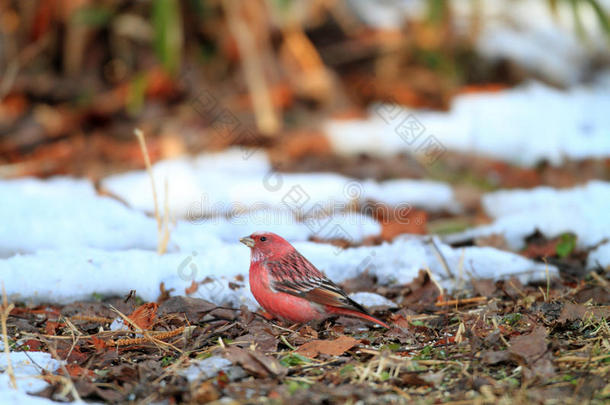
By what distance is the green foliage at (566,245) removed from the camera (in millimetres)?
4078

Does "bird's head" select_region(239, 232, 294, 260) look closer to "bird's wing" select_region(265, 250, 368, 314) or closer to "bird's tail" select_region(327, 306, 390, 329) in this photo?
"bird's wing" select_region(265, 250, 368, 314)

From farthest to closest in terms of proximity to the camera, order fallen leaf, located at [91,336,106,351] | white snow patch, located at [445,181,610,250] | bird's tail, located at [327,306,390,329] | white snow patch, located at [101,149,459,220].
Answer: white snow patch, located at [101,149,459,220], white snow patch, located at [445,181,610,250], bird's tail, located at [327,306,390,329], fallen leaf, located at [91,336,106,351]

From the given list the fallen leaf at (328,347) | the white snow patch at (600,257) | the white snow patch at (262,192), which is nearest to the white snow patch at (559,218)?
the white snow patch at (600,257)

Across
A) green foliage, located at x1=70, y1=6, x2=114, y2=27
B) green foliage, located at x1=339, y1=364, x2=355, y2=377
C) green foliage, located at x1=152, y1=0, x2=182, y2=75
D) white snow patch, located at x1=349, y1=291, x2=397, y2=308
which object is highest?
green foliage, located at x1=70, y1=6, x2=114, y2=27

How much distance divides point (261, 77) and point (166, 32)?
1.17 metres

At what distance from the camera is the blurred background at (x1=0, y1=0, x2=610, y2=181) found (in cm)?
640

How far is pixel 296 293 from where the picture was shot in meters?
3.19

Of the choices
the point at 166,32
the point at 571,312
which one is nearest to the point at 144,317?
the point at 571,312

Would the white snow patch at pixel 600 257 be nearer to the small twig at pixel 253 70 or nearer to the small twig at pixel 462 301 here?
the small twig at pixel 462 301

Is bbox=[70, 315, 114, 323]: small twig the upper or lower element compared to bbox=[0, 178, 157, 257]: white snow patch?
lower

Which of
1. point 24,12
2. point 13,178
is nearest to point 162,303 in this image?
point 13,178

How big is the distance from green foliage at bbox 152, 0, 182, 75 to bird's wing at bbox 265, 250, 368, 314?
157 inches

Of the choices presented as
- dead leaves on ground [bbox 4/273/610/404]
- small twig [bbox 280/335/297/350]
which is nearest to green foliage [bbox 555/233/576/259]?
dead leaves on ground [bbox 4/273/610/404]

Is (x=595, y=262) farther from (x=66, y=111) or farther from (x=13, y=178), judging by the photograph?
(x=66, y=111)
